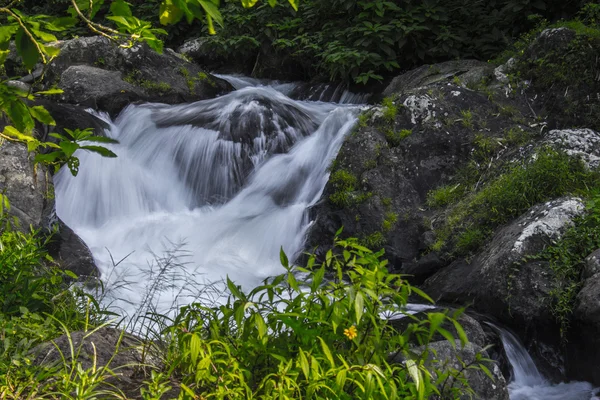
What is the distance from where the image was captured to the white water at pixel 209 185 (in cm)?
707

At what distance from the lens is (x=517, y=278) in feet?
17.1

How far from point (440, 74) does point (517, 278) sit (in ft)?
17.6

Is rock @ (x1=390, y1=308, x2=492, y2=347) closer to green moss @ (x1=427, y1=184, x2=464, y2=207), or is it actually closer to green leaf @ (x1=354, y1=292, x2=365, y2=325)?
green leaf @ (x1=354, y1=292, x2=365, y2=325)

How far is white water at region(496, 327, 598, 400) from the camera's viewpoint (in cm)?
455

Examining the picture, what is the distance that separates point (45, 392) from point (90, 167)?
588 cm

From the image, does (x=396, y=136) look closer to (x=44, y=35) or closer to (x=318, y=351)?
(x=318, y=351)

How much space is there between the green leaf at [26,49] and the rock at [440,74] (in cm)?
760

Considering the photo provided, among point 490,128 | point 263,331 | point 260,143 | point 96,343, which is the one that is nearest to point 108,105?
point 260,143

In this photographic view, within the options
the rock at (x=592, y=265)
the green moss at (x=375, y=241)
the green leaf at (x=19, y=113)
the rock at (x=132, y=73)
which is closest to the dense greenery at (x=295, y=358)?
the green leaf at (x=19, y=113)

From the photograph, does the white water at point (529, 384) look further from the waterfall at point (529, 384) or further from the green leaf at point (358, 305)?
the green leaf at point (358, 305)

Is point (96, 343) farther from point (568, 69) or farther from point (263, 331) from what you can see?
point (568, 69)

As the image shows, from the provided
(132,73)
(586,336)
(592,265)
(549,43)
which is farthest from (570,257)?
(132,73)

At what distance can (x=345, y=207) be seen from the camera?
696 centimetres

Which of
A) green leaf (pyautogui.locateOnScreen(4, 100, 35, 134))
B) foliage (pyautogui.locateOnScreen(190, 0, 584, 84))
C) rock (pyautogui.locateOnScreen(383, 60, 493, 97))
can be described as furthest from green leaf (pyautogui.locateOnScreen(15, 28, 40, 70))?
foliage (pyautogui.locateOnScreen(190, 0, 584, 84))
